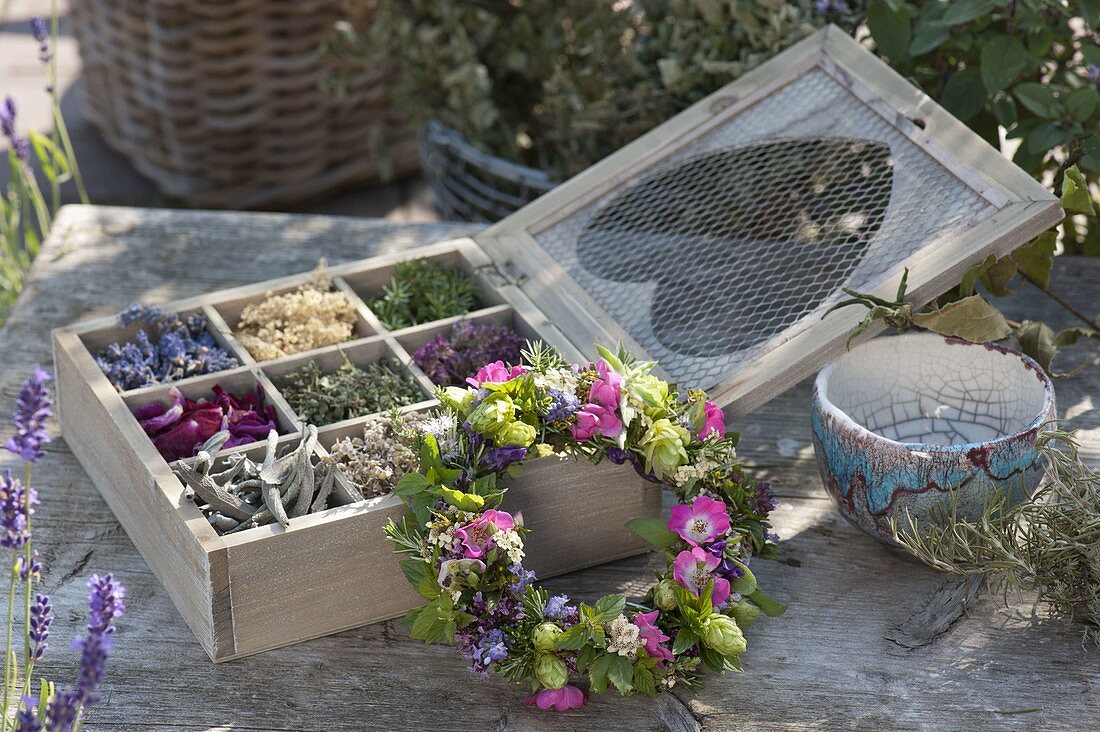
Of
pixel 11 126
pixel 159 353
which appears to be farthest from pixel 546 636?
pixel 11 126

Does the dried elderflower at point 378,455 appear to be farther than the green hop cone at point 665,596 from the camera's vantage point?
Yes

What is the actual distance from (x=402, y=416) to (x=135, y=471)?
327 mm

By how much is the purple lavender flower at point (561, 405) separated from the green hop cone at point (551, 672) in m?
0.27

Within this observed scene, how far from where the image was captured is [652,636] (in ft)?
4.39

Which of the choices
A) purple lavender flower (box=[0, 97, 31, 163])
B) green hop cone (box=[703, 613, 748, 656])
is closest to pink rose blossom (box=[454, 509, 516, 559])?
green hop cone (box=[703, 613, 748, 656])

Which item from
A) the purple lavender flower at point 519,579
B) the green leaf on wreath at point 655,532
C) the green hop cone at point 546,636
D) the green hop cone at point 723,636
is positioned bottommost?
the green hop cone at point 723,636

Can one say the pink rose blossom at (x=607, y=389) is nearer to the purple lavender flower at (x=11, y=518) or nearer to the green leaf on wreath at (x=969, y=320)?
the green leaf on wreath at (x=969, y=320)

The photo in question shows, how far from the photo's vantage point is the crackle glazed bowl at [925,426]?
4.76 ft

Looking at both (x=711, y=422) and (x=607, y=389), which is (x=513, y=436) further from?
(x=711, y=422)

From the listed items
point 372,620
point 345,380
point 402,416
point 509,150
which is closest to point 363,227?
point 509,150

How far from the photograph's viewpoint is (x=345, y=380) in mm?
1705

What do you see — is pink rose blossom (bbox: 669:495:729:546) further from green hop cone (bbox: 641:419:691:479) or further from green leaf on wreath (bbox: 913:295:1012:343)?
green leaf on wreath (bbox: 913:295:1012:343)

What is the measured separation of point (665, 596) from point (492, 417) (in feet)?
0.88

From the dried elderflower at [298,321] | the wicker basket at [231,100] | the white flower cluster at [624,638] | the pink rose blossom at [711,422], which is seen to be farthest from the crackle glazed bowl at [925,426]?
the wicker basket at [231,100]
